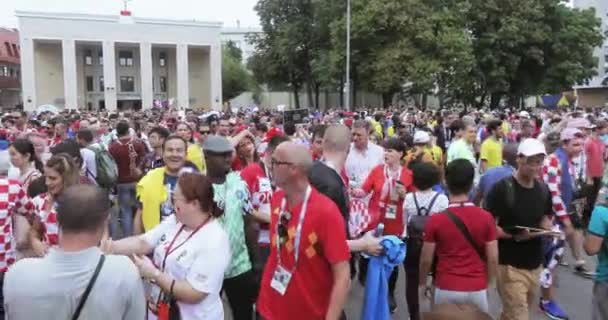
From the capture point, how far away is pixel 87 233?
237 centimetres

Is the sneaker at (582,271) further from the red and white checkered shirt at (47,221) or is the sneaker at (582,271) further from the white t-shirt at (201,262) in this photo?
the red and white checkered shirt at (47,221)

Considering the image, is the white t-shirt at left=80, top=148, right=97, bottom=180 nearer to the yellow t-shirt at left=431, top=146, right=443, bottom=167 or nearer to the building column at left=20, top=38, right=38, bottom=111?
the yellow t-shirt at left=431, top=146, right=443, bottom=167

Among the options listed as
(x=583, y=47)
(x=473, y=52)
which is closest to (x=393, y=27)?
(x=473, y=52)

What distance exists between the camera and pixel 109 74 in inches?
2623

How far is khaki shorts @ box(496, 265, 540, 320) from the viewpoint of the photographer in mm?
4520

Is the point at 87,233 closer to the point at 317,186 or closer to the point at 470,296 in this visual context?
the point at 317,186

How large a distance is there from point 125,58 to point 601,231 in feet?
256

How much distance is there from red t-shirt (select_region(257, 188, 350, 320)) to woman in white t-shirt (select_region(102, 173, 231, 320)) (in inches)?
13.3

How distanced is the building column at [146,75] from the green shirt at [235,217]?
216 feet

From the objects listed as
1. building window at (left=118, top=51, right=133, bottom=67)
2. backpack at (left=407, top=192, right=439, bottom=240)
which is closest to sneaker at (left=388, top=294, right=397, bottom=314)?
backpack at (left=407, top=192, right=439, bottom=240)

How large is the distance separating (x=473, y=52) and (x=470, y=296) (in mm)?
→ 41889

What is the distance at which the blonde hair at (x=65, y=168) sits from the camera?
14.3 ft

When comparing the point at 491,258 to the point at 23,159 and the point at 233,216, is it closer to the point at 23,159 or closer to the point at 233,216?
the point at 233,216

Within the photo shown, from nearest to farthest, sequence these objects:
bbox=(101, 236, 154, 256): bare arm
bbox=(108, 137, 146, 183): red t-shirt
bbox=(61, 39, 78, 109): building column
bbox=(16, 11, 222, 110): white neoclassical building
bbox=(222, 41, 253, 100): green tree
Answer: bbox=(101, 236, 154, 256): bare arm
bbox=(108, 137, 146, 183): red t-shirt
bbox=(61, 39, 78, 109): building column
bbox=(16, 11, 222, 110): white neoclassical building
bbox=(222, 41, 253, 100): green tree
